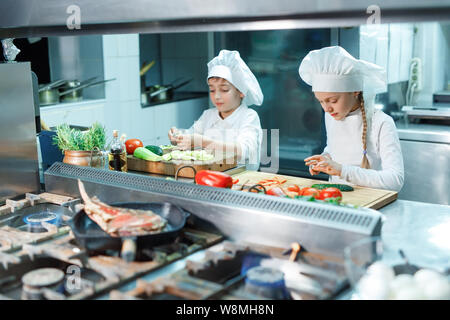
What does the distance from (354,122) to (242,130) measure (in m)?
0.73

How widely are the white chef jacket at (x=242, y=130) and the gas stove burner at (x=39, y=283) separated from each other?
1.68 meters

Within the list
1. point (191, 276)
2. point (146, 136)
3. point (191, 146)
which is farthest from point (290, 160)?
point (191, 276)

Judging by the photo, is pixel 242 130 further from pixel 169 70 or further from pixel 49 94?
pixel 169 70

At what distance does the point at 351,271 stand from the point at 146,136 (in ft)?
12.3

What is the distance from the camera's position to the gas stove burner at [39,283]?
1170 millimetres

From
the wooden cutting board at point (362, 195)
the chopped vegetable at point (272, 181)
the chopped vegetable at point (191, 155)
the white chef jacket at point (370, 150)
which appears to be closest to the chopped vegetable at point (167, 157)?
the chopped vegetable at point (191, 155)

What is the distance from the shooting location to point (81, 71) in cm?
437

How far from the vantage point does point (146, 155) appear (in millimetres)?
2422

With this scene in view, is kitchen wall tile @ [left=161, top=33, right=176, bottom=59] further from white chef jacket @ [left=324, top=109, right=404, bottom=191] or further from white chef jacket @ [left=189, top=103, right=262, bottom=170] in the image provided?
white chef jacket @ [left=324, top=109, right=404, bottom=191]

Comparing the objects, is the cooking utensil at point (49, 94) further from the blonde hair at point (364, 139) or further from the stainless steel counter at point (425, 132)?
the stainless steel counter at point (425, 132)

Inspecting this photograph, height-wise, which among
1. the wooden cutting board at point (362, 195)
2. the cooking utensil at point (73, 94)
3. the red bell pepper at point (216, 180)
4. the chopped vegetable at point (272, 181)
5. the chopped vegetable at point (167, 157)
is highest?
the cooking utensil at point (73, 94)

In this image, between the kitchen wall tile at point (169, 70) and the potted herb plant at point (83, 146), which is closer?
the potted herb plant at point (83, 146)

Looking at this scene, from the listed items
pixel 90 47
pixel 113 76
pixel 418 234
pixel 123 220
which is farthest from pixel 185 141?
pixel 90 47

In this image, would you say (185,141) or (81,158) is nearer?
(81,158)
